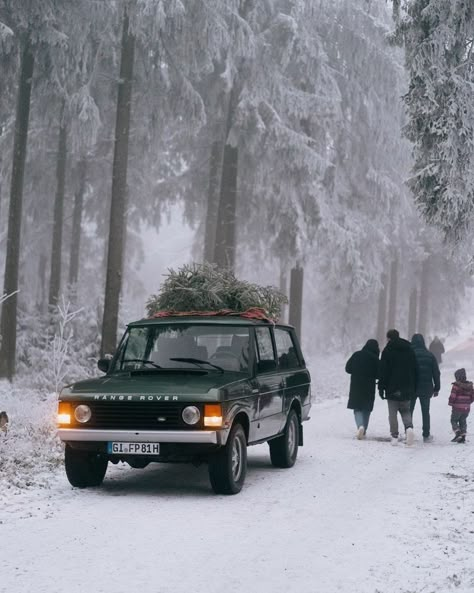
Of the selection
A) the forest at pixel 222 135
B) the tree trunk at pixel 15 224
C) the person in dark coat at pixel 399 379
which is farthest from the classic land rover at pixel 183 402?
the tree trunk at pixel 15 224

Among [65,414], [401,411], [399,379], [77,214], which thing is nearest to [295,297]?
[77,214]

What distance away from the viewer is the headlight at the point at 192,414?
878 centimetres

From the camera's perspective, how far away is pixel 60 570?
6039mm

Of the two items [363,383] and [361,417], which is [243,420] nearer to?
[363,383]

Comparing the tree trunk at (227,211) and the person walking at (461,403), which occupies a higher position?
the tree trunk at (227,211)

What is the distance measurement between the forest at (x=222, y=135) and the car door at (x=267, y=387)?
260 inches

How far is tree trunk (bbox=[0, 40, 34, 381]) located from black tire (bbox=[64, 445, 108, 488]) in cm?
1137

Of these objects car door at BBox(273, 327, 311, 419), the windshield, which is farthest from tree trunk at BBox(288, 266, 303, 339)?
the windshield

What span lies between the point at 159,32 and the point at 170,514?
14.0 meters

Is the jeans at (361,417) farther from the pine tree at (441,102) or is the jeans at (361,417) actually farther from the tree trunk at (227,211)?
the tree trunk at (227,211)

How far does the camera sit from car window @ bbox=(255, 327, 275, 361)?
10586 mm

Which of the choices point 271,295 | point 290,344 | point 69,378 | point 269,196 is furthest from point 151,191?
point 290,344

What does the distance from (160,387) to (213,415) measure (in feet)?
2.27

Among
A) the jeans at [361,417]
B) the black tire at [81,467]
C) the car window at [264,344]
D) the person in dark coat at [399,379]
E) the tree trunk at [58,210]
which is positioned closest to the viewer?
the black tire at [81,467]
